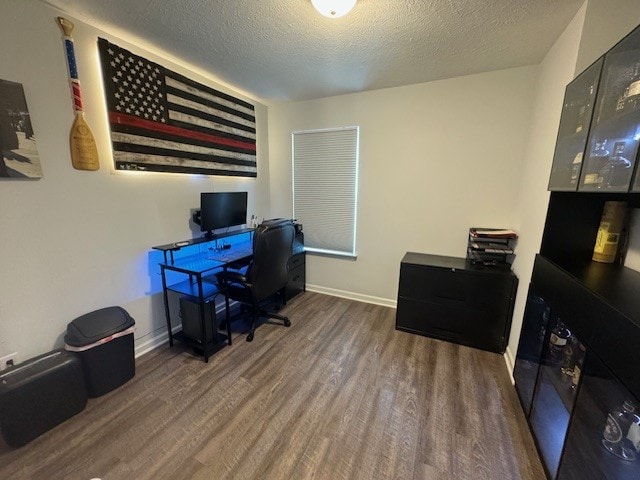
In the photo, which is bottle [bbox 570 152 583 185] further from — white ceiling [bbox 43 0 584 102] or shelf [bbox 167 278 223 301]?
shelf [bbox 167 278 223 301]

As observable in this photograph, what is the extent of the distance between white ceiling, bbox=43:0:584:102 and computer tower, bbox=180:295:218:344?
1945 millimetres

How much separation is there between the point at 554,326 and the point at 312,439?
1473 millimetres

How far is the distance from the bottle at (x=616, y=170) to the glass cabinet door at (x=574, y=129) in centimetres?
19

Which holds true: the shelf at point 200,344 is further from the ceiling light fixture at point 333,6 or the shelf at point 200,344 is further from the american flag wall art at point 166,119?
the ceiling light fixture at point 333,6

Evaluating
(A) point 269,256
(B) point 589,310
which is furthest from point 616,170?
(A) point 269,256

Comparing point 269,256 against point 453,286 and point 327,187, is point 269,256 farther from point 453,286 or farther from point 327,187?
point 453,286

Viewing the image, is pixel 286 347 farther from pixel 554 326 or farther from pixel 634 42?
pixel 634 42

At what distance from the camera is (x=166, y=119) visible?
2.21 m

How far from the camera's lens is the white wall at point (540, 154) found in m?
1.60

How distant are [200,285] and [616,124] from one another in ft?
8.10

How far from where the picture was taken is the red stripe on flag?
1915 millimetres

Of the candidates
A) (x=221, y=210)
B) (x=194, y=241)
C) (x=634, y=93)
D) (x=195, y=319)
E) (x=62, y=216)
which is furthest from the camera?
(x=221, y=210)

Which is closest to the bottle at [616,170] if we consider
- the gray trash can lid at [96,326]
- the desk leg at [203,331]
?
the desk leg at [203,331]

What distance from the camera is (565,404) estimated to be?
1.25 metres
